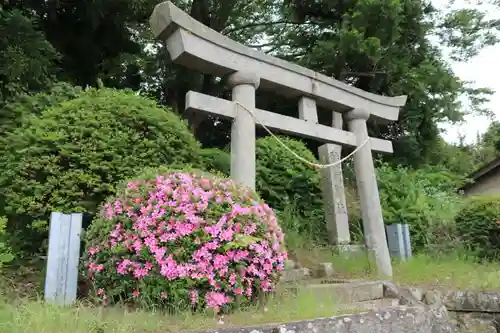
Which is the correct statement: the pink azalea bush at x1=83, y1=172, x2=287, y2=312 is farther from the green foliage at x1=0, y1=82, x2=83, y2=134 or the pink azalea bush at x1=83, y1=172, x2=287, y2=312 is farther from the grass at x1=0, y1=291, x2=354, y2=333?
the green foliage at x1=0, y1=82, x2=83, y2=134

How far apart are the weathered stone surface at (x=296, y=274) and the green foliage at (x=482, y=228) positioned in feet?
11.9

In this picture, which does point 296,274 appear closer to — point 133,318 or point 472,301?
point 472,301

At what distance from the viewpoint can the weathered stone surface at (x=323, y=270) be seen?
17.4ft

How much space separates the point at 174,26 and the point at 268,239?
2.34 meters

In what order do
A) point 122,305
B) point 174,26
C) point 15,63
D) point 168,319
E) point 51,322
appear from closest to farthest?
point 51,322, point 168,319, point 122,305, point 174,26, point 15,63

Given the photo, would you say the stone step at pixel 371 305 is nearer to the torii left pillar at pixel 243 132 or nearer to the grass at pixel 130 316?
the grass at pixel 130 316

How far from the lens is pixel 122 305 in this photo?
10.2ft

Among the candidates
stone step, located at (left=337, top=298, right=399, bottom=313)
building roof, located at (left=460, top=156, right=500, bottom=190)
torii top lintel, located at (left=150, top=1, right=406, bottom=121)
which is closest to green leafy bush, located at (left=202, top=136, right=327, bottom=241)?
torii top lintel, located at (left=150, top=1, right=406, bottom=121)

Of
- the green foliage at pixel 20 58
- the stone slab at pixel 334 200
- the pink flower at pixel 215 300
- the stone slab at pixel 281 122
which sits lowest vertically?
the pink flower at pixel 215 300

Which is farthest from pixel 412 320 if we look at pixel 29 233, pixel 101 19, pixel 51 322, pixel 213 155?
pixel 101 19

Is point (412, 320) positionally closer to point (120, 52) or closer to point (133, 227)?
point (133, 227)

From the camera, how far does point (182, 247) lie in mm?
3078

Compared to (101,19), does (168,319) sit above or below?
below

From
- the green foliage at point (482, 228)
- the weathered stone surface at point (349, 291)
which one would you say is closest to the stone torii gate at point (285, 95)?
the weathered stone surface at point (349, 291)
